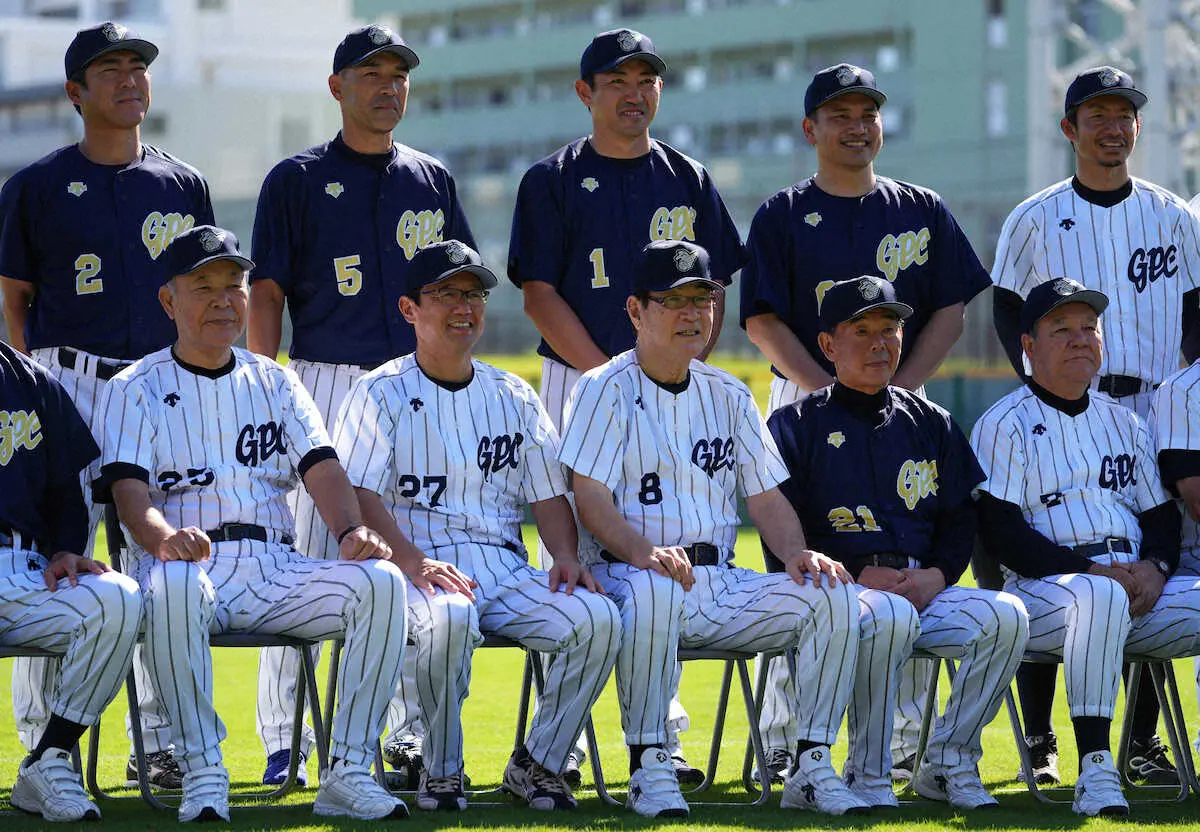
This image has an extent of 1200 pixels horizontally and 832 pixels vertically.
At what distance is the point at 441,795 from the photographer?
5.22 m

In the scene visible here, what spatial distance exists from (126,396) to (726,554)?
6.42 feet

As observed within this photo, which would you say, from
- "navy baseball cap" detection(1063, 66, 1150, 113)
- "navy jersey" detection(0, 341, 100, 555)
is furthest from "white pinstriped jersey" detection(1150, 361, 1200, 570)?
"navy jersey" detection(0, 341, 100, 555)

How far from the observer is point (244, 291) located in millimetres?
5559

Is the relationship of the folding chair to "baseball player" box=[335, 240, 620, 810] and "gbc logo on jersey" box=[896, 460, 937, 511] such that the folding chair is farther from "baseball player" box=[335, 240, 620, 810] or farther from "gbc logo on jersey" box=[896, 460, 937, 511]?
"gbc logo on jersey" box=[896, 460, 937, 511]

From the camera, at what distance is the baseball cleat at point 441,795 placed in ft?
17.1

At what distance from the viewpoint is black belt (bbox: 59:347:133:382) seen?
5.99 metres

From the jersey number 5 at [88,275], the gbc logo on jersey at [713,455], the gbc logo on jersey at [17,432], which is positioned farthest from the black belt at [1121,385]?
the gbc logo on jersey at [17,432]

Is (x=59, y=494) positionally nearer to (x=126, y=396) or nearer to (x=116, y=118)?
(x=126, y=396)

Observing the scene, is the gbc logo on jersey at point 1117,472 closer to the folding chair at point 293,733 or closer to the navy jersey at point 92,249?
the folding chair at point 293,733

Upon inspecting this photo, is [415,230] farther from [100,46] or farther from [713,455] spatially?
[713,455]

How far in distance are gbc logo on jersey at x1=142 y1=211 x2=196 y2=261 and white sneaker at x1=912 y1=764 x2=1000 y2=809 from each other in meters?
3.11

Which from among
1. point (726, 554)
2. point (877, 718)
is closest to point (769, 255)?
point (726, 554)

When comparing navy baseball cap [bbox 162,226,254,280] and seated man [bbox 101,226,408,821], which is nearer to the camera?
seated man [bbox 101,226,408,821]

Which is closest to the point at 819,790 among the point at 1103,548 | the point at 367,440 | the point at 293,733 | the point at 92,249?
the point at 1103,548
